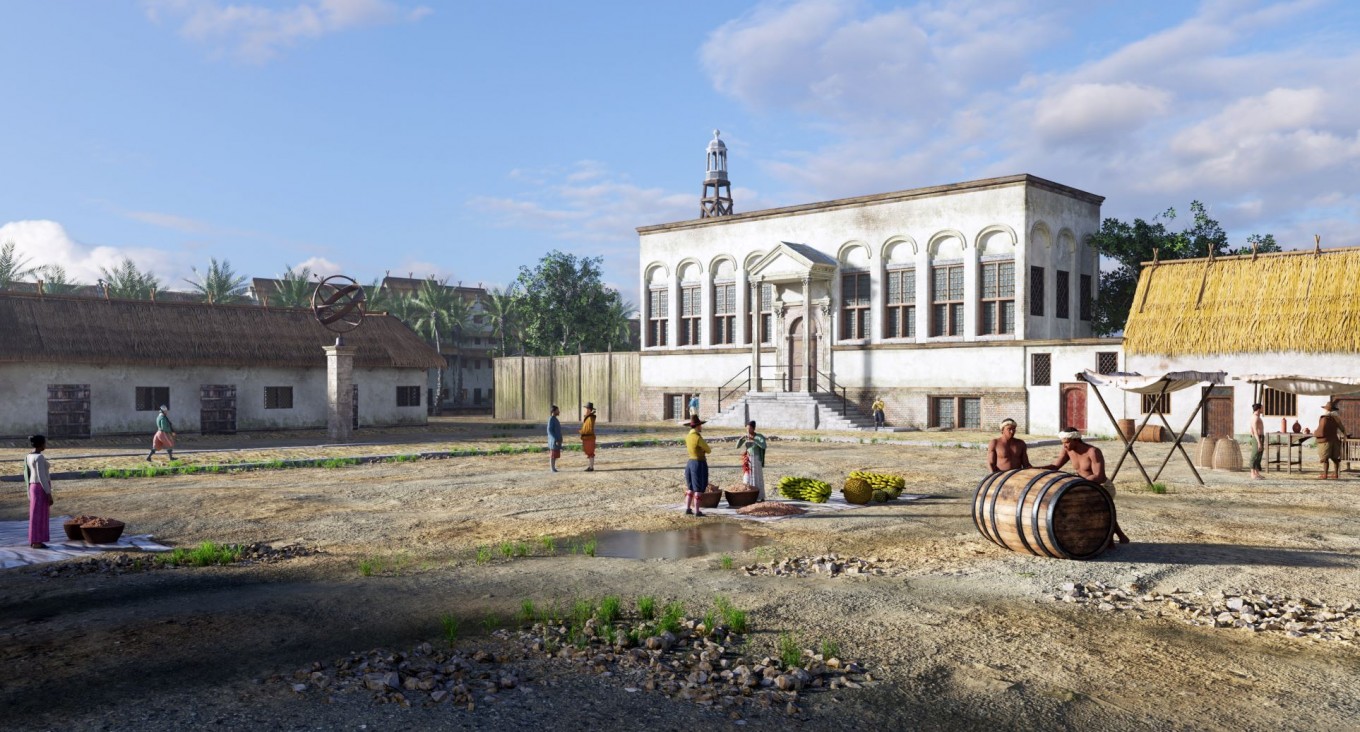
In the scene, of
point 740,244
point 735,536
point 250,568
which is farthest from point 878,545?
point 740,244

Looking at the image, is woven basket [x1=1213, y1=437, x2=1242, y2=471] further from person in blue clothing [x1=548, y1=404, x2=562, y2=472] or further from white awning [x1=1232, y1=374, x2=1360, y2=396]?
person in blue clothing [x1=548, y1=404, x2=562, y2=472]

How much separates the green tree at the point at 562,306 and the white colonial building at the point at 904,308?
15.9m

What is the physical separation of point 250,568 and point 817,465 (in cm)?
1332

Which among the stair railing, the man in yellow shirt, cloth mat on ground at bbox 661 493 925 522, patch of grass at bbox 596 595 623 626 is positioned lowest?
cloth mat on ground at bbox 661 493 925 522

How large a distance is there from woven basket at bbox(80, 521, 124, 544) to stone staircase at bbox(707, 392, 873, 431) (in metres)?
25.6

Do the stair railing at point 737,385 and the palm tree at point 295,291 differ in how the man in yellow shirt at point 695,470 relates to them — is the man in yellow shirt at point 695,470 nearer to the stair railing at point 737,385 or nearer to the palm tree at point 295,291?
the stair railing at point 737,385

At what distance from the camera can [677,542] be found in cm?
1195

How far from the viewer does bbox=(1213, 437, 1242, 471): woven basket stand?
2014 centimetres

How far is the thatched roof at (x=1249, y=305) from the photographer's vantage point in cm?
2616

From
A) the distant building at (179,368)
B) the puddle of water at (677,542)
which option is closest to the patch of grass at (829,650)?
the puddle of water at (677,542)

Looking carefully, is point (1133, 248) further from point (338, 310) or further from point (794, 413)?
point (338, 310)

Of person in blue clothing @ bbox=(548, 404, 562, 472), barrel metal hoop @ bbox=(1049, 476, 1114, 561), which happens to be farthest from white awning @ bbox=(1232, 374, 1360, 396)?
person in blue clothing @ bbox=(548, 404, 562, 472)

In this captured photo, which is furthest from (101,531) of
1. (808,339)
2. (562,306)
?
(562,306)

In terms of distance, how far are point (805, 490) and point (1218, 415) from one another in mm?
18438
